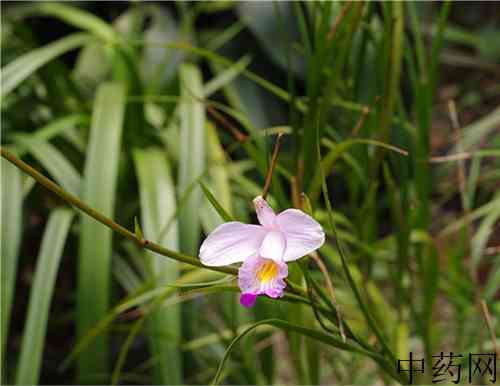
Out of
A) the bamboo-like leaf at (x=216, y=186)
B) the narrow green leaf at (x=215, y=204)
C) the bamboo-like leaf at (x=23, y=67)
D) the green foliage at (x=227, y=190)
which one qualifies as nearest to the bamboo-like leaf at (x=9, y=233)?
the green foliage at (x=227, y=190)

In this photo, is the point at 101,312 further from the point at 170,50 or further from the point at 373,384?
the point at 170,50

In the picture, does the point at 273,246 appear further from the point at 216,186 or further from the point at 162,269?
the point at 216,186

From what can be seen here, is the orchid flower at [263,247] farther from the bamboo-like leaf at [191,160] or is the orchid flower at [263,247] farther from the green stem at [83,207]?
the bamboo-like leaf at [191,160]

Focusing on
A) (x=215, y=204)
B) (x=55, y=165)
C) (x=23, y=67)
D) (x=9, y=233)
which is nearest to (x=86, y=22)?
(x=23, y=67)

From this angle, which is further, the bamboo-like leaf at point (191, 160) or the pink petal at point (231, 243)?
the bamboo-like leaf at point (191, 160)

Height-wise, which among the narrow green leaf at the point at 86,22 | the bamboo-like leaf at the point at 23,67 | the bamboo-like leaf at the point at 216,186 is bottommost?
the bamboo-like leaf at the point at 216,186
